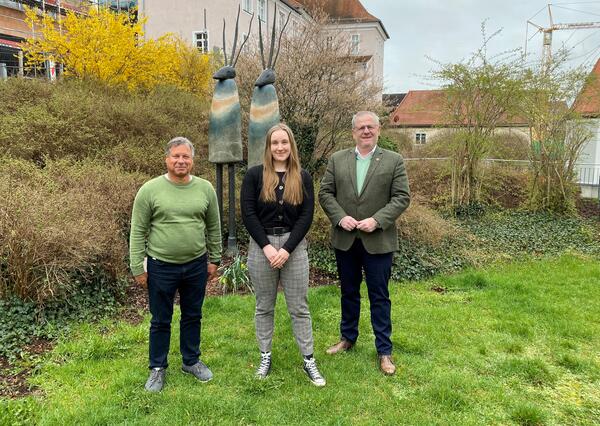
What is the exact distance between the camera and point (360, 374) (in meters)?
3.48

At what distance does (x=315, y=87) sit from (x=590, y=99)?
259 inches

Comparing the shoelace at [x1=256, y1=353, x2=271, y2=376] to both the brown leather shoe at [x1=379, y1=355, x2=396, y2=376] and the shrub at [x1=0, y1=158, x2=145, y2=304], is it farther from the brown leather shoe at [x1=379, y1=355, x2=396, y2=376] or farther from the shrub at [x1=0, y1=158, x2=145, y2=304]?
the shrub at [x1=0, y1=158, x2=145, y2=304]

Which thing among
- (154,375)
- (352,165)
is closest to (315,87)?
(352,165)

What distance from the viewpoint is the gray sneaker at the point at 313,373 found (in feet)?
10.9

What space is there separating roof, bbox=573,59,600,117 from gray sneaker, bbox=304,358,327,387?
10.4 meters

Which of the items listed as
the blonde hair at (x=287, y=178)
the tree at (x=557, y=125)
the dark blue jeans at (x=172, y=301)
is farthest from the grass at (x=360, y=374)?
the tree at (x=557, y=125)

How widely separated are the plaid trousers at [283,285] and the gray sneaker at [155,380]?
733mm

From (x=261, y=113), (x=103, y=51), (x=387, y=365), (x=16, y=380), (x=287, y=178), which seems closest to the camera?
(x=287, y=178)

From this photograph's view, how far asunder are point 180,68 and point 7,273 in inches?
510

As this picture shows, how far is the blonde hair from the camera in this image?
3.19m

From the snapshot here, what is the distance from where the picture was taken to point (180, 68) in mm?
15883

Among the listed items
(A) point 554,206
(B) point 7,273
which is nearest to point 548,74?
(A) point 554,206

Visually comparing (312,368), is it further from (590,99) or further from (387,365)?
(590,99)

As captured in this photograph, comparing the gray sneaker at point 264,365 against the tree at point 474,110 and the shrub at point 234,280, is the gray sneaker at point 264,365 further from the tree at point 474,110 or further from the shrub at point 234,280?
the tree at point 474,110
